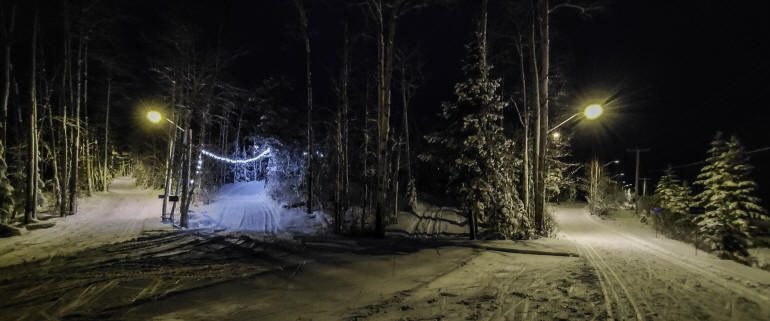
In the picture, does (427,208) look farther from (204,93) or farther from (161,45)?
(161,45)

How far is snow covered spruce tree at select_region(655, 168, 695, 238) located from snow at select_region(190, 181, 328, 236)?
71.7ft

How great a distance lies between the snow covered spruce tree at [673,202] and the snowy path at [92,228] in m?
29.2

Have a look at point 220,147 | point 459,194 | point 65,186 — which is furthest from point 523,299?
point 220,147

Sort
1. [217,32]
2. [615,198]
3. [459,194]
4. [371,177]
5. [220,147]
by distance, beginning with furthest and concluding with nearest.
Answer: [615,198] < [220,147] < [371,177] < [217,32] < [459,194]

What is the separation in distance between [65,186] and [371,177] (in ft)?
51.5

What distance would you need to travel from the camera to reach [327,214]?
2348 centimetres

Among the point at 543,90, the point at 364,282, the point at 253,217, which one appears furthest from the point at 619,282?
the point at 253,217

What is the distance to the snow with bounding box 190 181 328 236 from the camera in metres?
20.9

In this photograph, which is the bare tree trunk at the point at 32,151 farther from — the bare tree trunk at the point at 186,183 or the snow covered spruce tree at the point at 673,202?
the snow covered spruce tree at the point at 673,202

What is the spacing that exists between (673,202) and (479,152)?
90.8 ft

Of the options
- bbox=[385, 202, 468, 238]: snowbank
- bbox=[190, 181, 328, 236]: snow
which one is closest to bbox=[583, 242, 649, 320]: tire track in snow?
bbox=[385, 202, 468, 238]: snowbank

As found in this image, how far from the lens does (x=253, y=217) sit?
24891mm

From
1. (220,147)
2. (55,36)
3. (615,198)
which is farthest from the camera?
(615,198)

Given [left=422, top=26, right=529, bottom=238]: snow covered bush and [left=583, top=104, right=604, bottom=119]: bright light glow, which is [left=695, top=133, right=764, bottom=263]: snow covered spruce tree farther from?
[left=422, top=26, right=529, bottom=238]: snow covered bush
